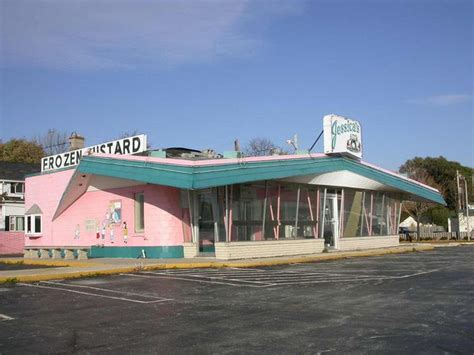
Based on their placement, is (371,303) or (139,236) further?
(139,236)

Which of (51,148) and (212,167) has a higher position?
(51,148)

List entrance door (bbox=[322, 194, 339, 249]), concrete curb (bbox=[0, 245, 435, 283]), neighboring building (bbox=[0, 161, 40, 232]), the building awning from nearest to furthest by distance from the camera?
concrete curb (bbox=[0, 245, 435, 283]), the building awning, entrance door (bbox=[322, 194, 339, 249]), neighboring building (bbox=[0, 161, 40, 232])

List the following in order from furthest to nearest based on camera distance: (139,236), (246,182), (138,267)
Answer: (139,236) → (246,182) → (138,267)

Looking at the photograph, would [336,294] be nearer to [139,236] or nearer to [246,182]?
[246,182]

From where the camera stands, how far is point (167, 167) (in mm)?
19859

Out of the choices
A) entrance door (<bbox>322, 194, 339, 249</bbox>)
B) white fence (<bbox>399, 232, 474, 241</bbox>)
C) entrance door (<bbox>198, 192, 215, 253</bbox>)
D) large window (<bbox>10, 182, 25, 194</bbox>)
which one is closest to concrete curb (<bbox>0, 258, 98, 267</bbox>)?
entrance door (<bbox>198, 192, 215, 253</bbox>)

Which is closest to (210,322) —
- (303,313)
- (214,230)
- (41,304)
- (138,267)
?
(303,313)

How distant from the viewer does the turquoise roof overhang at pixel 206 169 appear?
63.1 ft

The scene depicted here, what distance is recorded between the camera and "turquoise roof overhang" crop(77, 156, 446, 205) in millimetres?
19234

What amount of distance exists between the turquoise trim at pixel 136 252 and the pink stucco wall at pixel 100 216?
0.70 feet

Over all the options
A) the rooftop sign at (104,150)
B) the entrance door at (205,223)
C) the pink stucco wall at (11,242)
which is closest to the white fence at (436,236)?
the entrance door at (205,223)

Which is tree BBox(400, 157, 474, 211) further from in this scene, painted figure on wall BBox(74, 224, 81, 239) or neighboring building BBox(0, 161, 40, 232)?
painted figure on wall BBox(74, 224, 81, 239)

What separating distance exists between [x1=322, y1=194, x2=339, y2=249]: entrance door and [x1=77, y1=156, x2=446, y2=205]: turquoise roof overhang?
1.87 metres

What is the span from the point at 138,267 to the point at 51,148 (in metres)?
52.5
